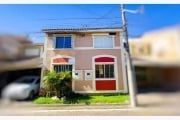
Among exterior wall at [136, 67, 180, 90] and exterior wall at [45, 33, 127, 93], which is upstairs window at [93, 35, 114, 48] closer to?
exterior wall at [45, 33, 127, 93]

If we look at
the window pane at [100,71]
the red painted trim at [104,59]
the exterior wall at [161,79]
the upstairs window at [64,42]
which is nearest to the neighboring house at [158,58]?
the exterior wall at [161,79]

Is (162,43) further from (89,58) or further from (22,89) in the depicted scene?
(22,89)

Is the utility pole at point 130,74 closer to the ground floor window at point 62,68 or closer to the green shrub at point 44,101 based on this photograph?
the ground floor window at point 62,68

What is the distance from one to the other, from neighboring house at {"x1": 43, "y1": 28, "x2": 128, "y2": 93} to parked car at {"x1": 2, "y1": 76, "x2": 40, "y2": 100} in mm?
195

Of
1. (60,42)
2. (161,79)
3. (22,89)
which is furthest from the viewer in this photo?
(60,42)

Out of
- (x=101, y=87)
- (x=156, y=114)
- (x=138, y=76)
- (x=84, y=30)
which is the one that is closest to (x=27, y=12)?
(x=84, y=30)

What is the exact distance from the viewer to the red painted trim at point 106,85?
2611mm

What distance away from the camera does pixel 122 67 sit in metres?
2.63

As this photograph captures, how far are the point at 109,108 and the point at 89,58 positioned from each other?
0.58 m

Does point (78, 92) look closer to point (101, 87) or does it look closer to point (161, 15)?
point (101, 87)

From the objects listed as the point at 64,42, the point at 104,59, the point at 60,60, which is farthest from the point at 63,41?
the point at 104,59

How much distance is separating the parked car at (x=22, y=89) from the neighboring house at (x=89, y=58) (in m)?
0.19

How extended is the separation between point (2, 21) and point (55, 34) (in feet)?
1.97

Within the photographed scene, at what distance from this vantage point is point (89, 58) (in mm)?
2652
